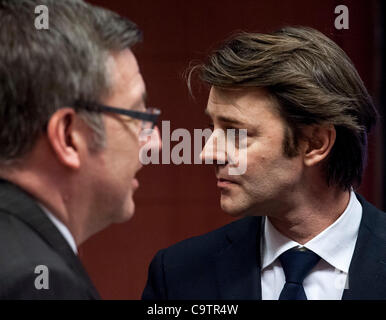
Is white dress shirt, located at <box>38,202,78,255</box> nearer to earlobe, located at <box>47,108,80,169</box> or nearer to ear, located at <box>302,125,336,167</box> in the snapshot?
earlobe, located at <box>47,108,80,169</box>

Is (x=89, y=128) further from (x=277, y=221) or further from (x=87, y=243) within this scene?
(x=87, y=243)

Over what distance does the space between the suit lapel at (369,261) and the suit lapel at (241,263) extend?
20 cm

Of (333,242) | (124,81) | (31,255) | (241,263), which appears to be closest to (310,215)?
(333,242)

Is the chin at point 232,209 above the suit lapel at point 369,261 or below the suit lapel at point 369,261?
above

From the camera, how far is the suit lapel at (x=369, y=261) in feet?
4.13

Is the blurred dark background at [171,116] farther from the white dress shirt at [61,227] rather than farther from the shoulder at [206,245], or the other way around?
the white dress shirt at [61,227]

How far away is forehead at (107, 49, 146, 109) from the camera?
0.95 metres

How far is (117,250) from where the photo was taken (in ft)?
5.70

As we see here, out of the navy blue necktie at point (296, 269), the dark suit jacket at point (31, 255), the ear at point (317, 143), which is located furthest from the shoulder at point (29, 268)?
the ear at point (317, 143)

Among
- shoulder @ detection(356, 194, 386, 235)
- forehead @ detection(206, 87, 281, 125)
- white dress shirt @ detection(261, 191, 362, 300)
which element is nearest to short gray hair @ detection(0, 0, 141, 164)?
forehead @ detection(206, 87, 281, 125)

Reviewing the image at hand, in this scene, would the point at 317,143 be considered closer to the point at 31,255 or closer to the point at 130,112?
the point at 130,112

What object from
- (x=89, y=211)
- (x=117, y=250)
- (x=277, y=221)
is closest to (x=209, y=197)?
(x=117, y=250)

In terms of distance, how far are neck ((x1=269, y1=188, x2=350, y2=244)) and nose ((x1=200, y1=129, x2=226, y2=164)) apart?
7.0 inches

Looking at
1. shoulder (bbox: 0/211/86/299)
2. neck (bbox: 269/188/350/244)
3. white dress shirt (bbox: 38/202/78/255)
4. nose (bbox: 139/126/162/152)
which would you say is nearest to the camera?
shoulder (bbox: 0/211/86/299)
